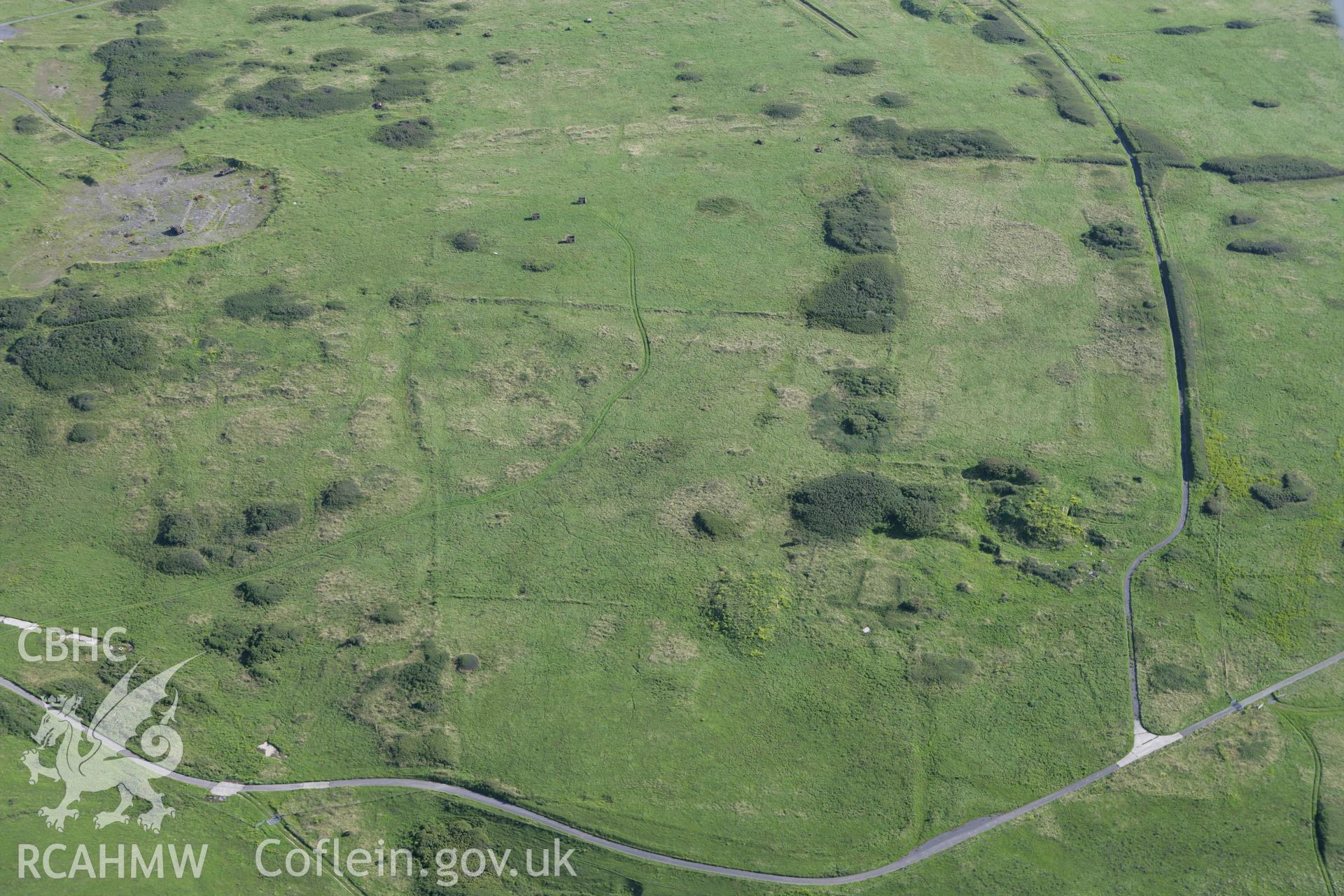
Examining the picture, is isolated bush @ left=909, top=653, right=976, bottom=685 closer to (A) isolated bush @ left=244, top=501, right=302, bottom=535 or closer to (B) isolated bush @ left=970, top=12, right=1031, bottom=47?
(A) isolated bush @ left=244, top=501, right=302, bottom=535

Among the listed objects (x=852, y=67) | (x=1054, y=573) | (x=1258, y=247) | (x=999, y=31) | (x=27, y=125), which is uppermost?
(x=999, y=31)

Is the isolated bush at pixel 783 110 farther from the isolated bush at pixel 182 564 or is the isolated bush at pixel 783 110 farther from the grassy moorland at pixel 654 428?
the isolated bush at pixel 182 564

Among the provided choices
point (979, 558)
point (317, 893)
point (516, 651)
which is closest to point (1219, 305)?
point (979, 558)

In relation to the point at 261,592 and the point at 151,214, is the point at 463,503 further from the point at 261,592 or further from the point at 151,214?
the point at 151,214

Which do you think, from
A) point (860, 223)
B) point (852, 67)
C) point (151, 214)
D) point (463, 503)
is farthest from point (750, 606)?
point (852, 67)

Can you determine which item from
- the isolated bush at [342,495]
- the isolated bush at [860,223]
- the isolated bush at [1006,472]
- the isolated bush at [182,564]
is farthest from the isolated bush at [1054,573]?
the isolated bush at [182,564]

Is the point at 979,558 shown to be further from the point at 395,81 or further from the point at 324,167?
the point at 395,81
